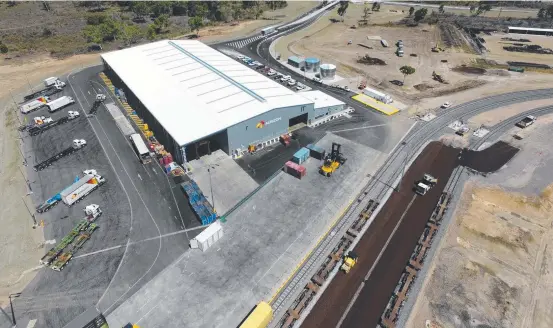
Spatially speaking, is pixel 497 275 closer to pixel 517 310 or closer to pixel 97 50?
pixel 517 310

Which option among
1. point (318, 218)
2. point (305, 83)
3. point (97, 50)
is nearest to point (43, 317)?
point (318, 218)

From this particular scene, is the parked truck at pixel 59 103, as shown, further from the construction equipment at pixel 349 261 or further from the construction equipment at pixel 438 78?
the construction equipment at pixel 438 78

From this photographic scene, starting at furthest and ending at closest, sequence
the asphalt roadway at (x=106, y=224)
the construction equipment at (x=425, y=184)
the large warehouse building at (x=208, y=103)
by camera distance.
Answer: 1. the large warehouse building at (x=208, y=103)
2. the construction equipment at (x=425, y=184)
3. the asphalt roadway at (x=106, y=224)

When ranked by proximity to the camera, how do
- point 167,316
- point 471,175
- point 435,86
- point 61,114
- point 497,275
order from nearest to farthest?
point 167,316 → point 497,275 → point 471,175 → point 61,114 → point 435,86

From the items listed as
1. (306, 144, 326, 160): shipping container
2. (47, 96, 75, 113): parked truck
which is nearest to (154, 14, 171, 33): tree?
(47, 96, 75, 113): parked truck

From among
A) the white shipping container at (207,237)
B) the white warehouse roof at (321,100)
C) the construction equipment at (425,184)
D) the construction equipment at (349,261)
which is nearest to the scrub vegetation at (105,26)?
the white warehouse roof at (321,100)

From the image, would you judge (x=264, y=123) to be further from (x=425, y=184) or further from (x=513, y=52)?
(x=513, y=52)

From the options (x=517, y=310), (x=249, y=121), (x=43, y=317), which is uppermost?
(x=249, y=121)
